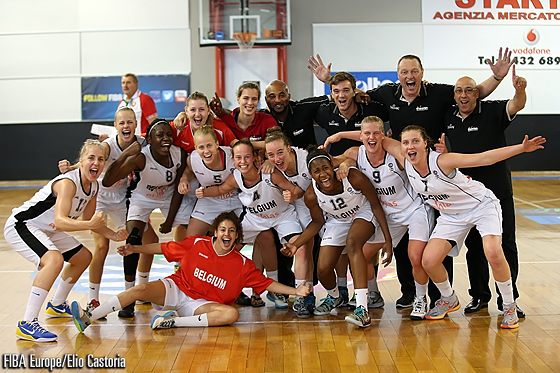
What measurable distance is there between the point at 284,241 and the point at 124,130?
5.21 ft

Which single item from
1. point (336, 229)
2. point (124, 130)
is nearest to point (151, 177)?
point (124, 130)

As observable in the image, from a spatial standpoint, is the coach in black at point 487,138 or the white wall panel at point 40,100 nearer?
the coach in black at point 487,138

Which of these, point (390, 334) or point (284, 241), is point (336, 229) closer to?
point (284, 241)

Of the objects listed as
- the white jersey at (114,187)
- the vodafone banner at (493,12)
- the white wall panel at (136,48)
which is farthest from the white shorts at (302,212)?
the vodafone banner at (493,12)

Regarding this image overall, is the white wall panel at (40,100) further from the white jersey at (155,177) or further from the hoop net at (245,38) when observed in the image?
the white jersey at (155,177)

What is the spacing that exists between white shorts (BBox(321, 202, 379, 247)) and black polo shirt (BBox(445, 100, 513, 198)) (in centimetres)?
81

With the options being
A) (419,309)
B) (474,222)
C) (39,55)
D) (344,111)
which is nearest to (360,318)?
(419,309)

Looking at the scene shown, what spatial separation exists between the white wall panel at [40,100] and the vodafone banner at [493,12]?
8.62 metres

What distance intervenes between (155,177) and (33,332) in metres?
1.52

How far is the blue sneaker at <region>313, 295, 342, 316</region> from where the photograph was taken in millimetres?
4539

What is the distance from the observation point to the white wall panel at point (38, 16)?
1408cm

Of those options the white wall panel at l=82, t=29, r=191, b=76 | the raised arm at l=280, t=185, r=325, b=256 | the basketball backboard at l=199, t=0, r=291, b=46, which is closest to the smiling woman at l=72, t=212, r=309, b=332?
the raised arm at l=280, t=185, r=325, b=256

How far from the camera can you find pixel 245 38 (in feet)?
42.3

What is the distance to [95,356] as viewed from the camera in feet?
12.1
